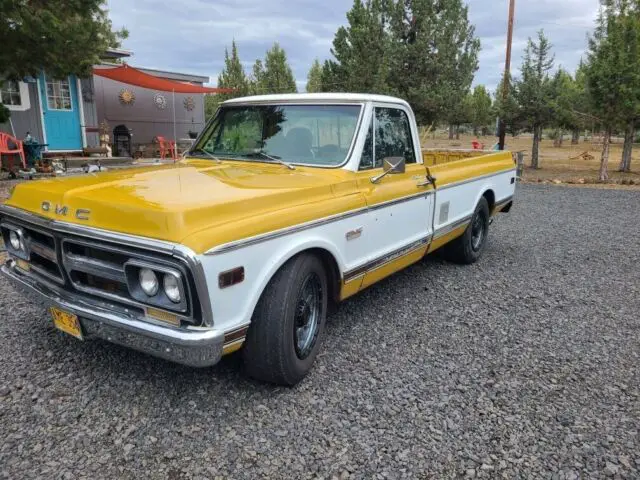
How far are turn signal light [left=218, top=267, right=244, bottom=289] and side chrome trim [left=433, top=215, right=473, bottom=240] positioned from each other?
2701 millimetres

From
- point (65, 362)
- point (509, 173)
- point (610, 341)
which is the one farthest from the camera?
point (509, 173)

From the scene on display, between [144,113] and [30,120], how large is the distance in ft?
19.7

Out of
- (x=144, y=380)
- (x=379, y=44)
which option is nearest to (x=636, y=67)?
(x=379, y=44)

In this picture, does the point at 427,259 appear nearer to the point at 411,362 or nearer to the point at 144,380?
the point at 411,362

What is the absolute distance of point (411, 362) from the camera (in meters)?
3.49

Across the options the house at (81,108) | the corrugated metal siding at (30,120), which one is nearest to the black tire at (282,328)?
the house at (81,108)

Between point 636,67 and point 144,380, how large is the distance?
597 inches

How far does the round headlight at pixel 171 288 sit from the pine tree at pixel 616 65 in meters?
14.8

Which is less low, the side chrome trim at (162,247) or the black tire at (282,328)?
the side chrome trim at (162,247)

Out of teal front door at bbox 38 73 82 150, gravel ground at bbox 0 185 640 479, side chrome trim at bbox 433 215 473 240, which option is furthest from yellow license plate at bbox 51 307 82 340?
teal front door at bbox 38 73 82 150

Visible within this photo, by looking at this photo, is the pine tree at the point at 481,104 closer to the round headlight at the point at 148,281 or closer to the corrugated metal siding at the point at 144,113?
the corrugated metal siding at the point at 144,113

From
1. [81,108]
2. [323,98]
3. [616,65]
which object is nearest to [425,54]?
[616,65]

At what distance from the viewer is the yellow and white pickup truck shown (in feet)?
8.11

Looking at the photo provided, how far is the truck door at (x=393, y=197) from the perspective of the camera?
12.4 ft
